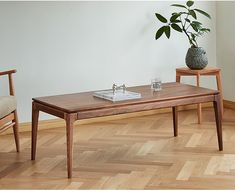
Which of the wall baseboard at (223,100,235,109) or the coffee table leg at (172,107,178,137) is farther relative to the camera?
the wall baseboard at (223,100,235,109)

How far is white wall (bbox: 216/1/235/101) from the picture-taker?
5.42 meters

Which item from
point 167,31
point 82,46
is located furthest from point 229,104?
point 82,46

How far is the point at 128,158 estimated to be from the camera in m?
3.86

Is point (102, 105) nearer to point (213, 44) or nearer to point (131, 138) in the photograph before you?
point (131, 138)

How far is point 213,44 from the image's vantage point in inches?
222

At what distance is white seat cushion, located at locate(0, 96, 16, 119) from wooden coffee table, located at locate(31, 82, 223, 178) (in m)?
0.19

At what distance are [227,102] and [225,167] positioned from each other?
2.07 metres

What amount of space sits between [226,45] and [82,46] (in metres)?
1.51

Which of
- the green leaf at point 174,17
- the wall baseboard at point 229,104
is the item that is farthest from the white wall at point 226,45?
the green leaf at point 174,17

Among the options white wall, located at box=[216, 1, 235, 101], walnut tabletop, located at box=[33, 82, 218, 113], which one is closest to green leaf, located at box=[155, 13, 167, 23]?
white wall, located at box=[216, 1, 235, 101]

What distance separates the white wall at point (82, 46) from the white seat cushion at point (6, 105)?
0.77 metres

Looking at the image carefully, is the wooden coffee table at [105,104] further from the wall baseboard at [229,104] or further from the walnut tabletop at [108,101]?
the wall baseboard at [229,104]

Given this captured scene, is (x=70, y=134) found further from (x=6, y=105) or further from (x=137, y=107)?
(x=6, y=105)

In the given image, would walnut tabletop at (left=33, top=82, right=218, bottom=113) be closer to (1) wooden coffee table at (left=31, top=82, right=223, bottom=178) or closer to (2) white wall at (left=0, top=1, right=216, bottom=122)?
(1) wooden coffee table at (left=31, top=82, right=223, bottom=178)
